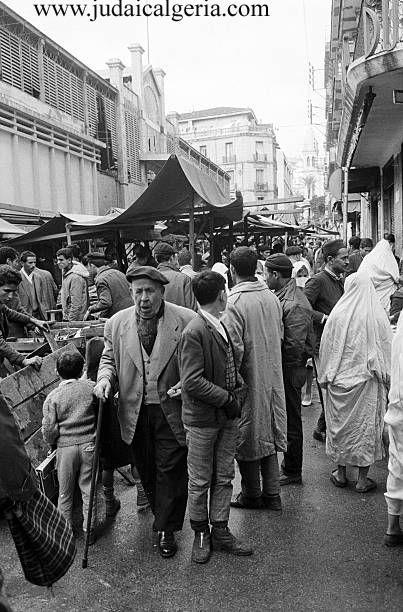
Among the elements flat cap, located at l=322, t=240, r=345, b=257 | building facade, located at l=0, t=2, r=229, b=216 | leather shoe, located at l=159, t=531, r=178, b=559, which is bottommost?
leather shoe, located at l=159, t=531, r=178, b=559

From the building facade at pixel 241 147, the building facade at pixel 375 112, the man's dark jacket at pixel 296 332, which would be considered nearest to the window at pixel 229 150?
the building facade at pixel 241 147

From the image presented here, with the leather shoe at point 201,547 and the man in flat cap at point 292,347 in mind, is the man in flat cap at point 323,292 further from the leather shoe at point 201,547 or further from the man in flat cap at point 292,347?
the leather shoe at point 201,547

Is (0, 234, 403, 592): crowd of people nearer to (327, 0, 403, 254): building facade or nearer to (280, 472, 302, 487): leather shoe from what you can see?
(280, 472, 302, 487): leather shoe

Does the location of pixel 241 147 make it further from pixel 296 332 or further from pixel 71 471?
pixel 71 471

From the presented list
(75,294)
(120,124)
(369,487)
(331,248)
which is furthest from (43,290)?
(120,124)

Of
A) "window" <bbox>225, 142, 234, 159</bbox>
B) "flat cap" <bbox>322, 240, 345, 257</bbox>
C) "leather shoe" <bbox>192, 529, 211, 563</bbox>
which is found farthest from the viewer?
"window" <bbox>225, 142, 234, 159</bbox>

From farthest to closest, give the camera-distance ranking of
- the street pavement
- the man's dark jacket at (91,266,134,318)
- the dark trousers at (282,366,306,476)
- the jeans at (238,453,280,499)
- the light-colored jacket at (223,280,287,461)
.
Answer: the man's dark jacket at (91,266,134,318), the dark trousers at (282,366,306,476), the jeans at (238,453,280,499), the light-colored jacket at (223,280,287,461), the street pavement

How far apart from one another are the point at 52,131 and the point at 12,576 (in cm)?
1634

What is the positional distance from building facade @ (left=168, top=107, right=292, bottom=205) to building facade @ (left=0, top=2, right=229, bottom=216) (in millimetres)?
42792

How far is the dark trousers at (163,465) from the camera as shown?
3801 mm

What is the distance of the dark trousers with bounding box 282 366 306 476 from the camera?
486cm

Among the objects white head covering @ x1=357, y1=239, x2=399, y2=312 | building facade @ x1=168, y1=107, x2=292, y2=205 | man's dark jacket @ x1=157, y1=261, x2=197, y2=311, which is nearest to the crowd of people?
man's dark jacket @ x1=157, y1=261, x2=197, y2=311

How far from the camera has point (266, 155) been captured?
72375 millimetres

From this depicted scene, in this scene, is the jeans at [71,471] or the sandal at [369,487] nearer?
the jeans at [71,471]
